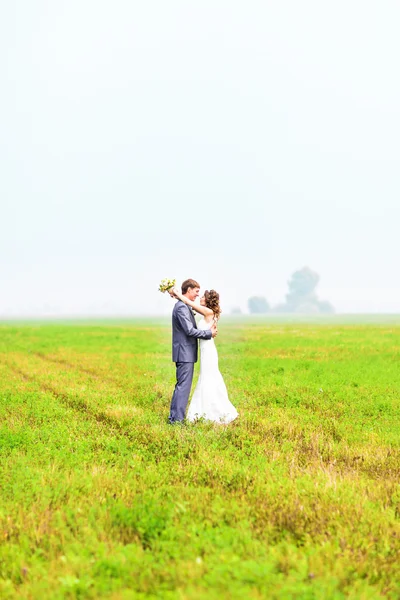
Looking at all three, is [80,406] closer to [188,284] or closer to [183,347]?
[183,347]

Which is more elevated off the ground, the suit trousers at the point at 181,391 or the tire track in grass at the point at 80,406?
the suit trousers at the point at 181,391

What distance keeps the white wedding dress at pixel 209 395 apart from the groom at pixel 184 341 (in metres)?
0.20

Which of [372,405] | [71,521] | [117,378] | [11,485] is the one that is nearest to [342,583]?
[71,521]

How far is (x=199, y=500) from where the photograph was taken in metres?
6.29

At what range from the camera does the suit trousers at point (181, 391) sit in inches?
424

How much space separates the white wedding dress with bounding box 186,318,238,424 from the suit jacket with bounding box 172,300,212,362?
0.80ft

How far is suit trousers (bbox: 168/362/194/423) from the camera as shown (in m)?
10.8

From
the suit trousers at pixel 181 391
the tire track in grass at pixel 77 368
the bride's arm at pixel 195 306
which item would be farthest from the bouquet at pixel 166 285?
the tire track in grass at pixel 77 368

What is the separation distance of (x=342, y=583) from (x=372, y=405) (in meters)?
9.29

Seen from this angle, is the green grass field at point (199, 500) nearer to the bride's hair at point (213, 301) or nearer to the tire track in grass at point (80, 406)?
the tire track in grass at point (80, 406)

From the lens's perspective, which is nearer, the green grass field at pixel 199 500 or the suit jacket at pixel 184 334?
the green grass field at pixel 199 500

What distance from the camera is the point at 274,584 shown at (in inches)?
169

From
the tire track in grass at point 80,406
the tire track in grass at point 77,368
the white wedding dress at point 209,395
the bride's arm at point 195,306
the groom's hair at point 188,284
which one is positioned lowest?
the tire track in grass at point 77,368

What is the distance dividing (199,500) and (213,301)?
515 cm
